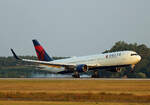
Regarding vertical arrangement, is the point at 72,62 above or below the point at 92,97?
above

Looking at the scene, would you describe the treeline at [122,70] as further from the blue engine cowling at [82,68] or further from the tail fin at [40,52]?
the blue engine cowling at [82,68]

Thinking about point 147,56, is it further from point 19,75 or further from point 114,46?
point 19,75

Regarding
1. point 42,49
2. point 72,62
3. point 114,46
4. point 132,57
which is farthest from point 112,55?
point 114,46

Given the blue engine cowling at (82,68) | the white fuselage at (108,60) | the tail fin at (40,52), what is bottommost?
the blue engine cowling at (82,68)

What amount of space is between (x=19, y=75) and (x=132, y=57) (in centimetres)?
2994

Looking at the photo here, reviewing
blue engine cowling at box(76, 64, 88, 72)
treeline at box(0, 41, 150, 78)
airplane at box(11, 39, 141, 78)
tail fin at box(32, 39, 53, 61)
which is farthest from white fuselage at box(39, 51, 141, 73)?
treeline at box(0, 41, 150, 78)

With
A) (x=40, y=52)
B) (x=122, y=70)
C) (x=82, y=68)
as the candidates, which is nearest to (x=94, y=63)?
(x=82, y=68)

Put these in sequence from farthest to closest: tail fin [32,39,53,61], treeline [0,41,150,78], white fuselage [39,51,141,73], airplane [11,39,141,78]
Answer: treeline [0,41,150,78]
tail fin [32,39,53,61]
airplane [11,39,141,78]
white fuselage [39,51,141,73]

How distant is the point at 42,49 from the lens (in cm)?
7950

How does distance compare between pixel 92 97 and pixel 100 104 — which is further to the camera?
pixel 92 97

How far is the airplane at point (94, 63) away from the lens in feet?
217

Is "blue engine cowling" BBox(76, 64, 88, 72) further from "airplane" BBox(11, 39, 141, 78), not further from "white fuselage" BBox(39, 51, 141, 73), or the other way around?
"white fuselage" BBox(39, 51, 141, 73)

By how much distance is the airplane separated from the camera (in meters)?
66.1

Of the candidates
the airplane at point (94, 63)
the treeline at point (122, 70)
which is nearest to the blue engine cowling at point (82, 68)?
the airplane at point (94, 63)
